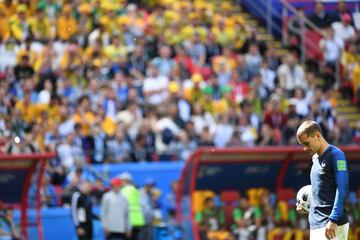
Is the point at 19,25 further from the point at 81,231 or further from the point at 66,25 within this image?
the point at 81,231

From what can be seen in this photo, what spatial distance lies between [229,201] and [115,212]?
1925mm

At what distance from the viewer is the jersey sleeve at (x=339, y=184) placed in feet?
32.2

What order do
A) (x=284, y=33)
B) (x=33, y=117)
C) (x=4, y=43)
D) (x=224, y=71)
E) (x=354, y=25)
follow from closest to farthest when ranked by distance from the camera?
(x=33, y=117) < (x=4, y=43) < (x=224, y=71) < (x=354, y=25) < (x=284, y=33)

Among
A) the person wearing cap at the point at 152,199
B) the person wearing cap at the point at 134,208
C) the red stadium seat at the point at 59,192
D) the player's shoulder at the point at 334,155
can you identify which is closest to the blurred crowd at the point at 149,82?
the red stadium seat at the point at 59,192

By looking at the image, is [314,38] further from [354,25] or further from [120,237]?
[120,237]

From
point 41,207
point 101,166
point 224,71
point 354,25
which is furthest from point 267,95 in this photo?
point 41,207

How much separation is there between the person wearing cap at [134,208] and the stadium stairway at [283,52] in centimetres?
711

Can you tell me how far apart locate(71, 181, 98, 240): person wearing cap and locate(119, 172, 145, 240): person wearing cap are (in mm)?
723

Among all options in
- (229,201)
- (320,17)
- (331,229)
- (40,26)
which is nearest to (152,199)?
(229,201)

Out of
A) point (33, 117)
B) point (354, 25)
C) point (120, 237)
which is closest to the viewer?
point (120, 237)

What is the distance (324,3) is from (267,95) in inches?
126

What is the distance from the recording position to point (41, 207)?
1889 cm

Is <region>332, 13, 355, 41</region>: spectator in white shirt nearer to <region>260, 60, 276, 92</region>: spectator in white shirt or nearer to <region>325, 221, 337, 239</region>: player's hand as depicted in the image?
<region>260, 60, 276, 92</region>: spectator in white shirt

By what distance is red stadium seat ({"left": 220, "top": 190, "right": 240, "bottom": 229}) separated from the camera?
734 inches
